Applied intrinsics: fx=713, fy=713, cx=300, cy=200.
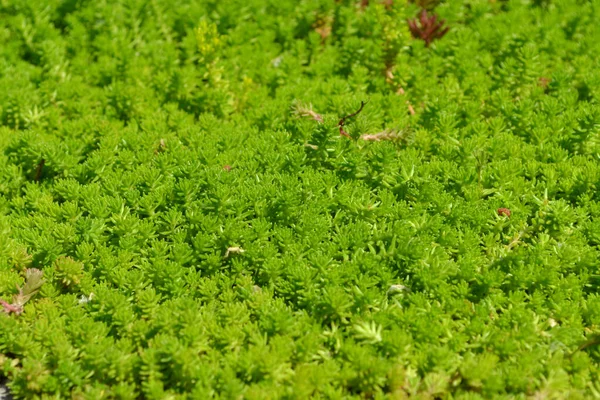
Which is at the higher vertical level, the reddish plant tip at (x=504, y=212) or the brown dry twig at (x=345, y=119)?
the brown dry twig at (x=345, y=119)

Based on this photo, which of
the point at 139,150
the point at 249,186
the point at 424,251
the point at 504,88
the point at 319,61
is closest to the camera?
the point at 424,251

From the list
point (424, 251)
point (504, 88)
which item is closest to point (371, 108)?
point (504, 88)

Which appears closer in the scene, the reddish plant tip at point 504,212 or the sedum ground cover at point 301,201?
the sedum ground cover at point 301,201

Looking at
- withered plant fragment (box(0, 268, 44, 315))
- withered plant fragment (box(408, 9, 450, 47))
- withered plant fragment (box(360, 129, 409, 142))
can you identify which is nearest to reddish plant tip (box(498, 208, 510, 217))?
withered plant fragment (box(360, 129, 409, 142))

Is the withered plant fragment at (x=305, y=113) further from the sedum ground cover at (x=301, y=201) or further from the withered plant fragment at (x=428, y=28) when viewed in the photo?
the withered plant fragment at (x=428, y=28)

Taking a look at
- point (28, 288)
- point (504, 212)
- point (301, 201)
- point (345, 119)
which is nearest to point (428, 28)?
point (345, 119)

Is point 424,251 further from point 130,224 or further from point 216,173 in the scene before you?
point 130,224

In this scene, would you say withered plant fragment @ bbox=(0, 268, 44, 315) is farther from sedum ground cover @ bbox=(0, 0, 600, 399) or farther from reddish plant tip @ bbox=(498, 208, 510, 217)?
reddish plant tip @ bbox=(498, 208, 510, 217)

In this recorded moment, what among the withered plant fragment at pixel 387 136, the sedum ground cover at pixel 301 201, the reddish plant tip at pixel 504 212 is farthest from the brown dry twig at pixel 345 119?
the reddish plant tip at pixel 504 212
